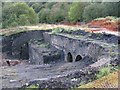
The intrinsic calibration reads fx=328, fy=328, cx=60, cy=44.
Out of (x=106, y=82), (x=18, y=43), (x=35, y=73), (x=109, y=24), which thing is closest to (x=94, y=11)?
(x=109, y=24)

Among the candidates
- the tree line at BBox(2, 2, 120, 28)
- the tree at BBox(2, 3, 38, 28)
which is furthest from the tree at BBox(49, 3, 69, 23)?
the tree at BBox(2, 3, 38, 28)

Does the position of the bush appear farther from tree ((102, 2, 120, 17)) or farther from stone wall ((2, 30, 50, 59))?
tree ((102, 2, 120, 17))

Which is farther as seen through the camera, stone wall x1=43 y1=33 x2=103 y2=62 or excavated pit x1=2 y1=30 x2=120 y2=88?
stone wall x1=43 y1=33 x2=103 y2=62

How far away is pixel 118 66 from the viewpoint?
16.3 meters

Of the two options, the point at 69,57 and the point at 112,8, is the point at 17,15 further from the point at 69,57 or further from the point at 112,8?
the point at 69,57

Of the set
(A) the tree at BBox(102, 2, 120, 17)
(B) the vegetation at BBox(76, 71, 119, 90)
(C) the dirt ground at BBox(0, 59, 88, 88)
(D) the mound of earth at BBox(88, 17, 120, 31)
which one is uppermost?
(A) the tree at BBox(102, 2, 120, 17)

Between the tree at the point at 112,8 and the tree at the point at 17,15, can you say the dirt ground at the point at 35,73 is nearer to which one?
the tree at the point at 112,8

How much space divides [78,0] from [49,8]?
36.3 ft

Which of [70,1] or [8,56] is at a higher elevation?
[70,1]

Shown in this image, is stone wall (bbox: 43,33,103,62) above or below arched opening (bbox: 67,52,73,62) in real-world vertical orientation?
above

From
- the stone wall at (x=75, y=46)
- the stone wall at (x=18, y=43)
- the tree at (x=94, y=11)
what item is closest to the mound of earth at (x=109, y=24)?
the tree at (x=94, y=11)

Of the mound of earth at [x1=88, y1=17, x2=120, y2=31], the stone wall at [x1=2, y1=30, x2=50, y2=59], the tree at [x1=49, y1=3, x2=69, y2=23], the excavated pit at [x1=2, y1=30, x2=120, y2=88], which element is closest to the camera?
the excavated pit at [x1=2, y1=30, x2=120, y2=88]

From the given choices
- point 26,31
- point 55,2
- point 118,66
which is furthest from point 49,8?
point 118,66

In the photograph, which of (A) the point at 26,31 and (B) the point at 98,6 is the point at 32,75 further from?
(B) the point at 98,6
